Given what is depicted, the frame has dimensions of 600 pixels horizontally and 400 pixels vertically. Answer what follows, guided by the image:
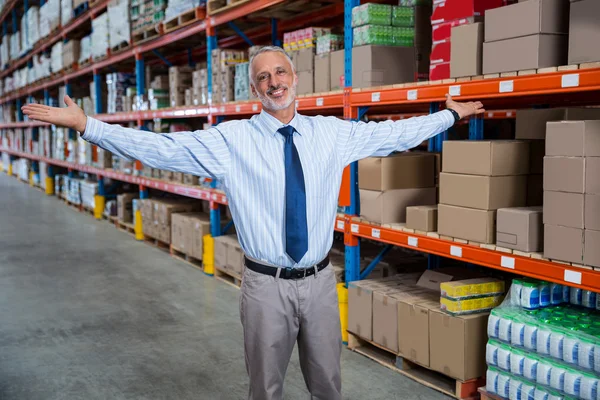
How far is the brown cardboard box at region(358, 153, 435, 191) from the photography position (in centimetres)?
456

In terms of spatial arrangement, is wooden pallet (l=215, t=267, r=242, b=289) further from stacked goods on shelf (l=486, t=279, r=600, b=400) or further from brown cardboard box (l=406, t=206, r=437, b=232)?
stacked goods on shelf (l=486, t=279, r=600, b=400)

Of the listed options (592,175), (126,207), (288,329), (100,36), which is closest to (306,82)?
(592,175)

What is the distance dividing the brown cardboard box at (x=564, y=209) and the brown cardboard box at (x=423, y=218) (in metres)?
0.94

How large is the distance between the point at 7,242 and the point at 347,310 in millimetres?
6821

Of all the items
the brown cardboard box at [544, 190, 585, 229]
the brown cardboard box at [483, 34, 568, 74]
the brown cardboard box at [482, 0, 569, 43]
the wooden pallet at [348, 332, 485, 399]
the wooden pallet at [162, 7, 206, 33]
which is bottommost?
the wooden pallet at [348, 332, 485, 399]

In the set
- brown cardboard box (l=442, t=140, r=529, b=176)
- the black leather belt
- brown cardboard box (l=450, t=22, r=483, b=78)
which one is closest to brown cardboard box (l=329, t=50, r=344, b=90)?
brown cardboard box (l=450, t=22, r=483, b=78)

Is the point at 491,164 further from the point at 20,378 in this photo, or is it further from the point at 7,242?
the point at 7,242

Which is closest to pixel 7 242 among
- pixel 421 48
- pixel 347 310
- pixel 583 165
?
pixel 347 310

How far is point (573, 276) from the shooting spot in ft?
10.6

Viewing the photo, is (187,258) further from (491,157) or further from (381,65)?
(491,157)

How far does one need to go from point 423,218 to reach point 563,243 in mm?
1102

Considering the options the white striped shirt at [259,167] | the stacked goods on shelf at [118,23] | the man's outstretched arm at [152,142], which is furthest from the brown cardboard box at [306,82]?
the stacked goods on shelf at [118,23]

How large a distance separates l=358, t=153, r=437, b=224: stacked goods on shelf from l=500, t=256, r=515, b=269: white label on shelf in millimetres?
1106

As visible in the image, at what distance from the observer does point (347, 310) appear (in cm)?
501
